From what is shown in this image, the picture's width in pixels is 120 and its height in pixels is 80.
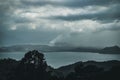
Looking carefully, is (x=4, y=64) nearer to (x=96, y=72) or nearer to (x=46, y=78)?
(x=46, y=78)

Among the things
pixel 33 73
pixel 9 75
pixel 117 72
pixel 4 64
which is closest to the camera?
pixel 117 72

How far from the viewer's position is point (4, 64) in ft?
323

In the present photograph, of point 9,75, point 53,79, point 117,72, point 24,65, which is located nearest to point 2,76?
point 9,75

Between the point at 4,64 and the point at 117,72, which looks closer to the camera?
the point at 117,72

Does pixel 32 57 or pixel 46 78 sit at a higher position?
pixel 32 57

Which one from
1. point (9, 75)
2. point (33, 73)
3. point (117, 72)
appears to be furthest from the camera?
point (9, 75)

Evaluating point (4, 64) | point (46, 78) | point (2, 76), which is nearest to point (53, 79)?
point (46, 78)

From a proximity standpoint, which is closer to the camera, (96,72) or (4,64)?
(96,72)

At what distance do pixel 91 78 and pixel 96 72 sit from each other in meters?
5.88

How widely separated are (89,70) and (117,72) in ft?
29.1

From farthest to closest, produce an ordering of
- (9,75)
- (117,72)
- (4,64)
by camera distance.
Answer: (4,64) < (9,75) < (117,72)

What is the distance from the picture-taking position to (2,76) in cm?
8281

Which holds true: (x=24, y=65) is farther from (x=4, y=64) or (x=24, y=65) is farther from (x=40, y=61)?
(x=4, y=64)

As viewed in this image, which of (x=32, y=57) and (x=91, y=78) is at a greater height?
(x=32, y=57)
